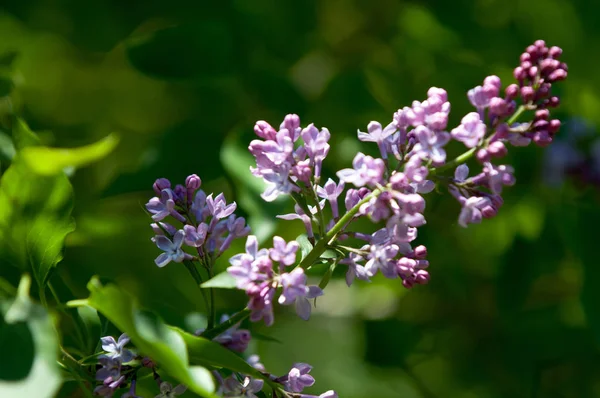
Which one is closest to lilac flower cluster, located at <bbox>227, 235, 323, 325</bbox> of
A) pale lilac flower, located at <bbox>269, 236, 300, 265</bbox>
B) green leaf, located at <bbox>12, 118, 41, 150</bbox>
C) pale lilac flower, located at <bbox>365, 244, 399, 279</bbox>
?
pale lilac flower, located at <bbox>269, 236, 300, 265</bbox>

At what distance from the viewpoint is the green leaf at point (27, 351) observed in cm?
106

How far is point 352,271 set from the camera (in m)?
1.36

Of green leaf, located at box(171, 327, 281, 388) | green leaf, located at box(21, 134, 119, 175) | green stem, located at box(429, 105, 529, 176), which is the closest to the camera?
green leaf, located at box(21, 134, 119, 175)

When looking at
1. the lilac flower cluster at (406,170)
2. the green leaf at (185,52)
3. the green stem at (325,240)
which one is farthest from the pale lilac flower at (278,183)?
the green leaf at (185,52)

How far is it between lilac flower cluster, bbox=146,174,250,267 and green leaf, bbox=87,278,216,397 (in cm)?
25

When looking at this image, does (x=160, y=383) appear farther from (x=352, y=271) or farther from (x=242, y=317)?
(x=352, y=271)

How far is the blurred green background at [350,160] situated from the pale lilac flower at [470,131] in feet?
2.42

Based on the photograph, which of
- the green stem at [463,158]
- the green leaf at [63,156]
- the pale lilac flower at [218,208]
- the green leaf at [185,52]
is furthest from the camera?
the green leaf at [185,52]

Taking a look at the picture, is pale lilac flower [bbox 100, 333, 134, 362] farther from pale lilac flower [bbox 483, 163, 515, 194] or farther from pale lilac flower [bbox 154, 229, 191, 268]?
pale lilac flower [bbox 483, 163, 515, 194]

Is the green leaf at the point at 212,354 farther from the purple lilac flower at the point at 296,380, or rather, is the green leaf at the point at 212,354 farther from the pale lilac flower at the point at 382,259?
the pale lilac flower at the point at 382,259

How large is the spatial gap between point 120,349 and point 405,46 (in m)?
1.85

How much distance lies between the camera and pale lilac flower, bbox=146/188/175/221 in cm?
140

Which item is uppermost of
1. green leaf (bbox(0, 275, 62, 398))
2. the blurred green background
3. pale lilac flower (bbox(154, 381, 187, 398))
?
green leaf (bbox(0, 275, 62, 398))

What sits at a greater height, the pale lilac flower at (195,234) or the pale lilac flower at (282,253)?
the pale lilac flower at (282,253)
